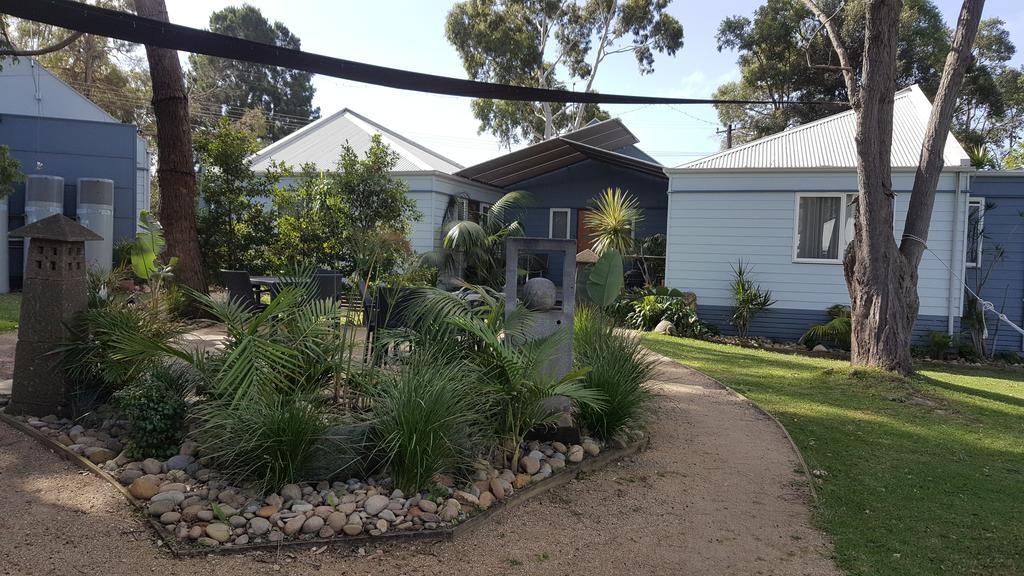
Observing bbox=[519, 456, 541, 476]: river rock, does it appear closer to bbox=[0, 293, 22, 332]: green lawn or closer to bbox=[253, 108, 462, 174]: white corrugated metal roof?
bbox=[0, 293, 22, 332]: green lawn

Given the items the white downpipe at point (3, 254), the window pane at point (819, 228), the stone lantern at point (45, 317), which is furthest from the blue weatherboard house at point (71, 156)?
the window pane at point (819, 228)

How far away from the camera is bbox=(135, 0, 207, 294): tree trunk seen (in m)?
9.55

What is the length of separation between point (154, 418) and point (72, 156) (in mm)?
14900

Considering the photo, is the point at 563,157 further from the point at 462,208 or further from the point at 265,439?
the point at 265,439

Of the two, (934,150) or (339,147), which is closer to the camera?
(934,150)

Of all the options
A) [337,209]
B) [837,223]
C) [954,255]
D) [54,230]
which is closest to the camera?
[54,230]

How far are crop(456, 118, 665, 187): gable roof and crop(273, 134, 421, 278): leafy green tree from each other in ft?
13.1

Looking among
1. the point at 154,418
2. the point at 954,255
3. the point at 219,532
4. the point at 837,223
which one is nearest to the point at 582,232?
the point at 837,223

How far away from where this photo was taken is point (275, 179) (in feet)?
37.1

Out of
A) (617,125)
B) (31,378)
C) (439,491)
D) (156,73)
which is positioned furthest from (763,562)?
(617,125)

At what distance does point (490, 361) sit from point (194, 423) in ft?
6.16

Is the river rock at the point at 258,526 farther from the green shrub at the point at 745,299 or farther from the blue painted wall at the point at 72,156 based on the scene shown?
the blue painted wall at the point at 72,156

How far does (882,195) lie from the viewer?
873cm

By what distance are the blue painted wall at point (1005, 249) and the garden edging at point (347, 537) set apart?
38.3 feet
